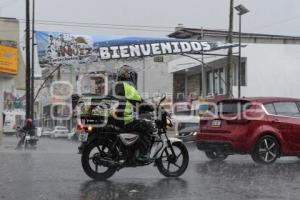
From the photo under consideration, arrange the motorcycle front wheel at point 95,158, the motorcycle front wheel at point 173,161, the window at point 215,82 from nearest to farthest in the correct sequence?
the motorcycle front wheel at point 95,158 → the motorcycle front wheel at point 173,161 → the window at point 215,82

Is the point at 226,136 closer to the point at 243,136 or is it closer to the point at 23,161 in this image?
the point at 243,136

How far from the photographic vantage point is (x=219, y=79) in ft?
157

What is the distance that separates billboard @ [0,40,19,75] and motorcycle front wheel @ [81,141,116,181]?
48.5 ft

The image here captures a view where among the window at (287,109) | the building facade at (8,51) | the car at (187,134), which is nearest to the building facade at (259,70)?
the car at (187,134)

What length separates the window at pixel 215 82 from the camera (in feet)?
156

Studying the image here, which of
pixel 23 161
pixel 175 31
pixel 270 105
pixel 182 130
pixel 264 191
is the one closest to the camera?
pixel 264 191

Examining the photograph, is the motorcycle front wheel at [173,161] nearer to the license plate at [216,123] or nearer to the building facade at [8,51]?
the license plate at [216,123]

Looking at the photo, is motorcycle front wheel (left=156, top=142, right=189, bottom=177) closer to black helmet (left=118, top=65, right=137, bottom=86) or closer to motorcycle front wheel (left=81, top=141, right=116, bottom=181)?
motorcycle front wheel (left=81, top=141, right=116, bottom=181)

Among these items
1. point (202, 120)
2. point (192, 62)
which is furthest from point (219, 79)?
point (202, 120)

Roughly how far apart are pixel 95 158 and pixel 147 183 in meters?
0.95

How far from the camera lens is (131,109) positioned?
9.82 meters

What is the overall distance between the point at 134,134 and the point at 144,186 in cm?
104

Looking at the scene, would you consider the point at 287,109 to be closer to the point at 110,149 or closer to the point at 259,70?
the point at 110,149

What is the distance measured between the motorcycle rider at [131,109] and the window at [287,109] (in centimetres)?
485
